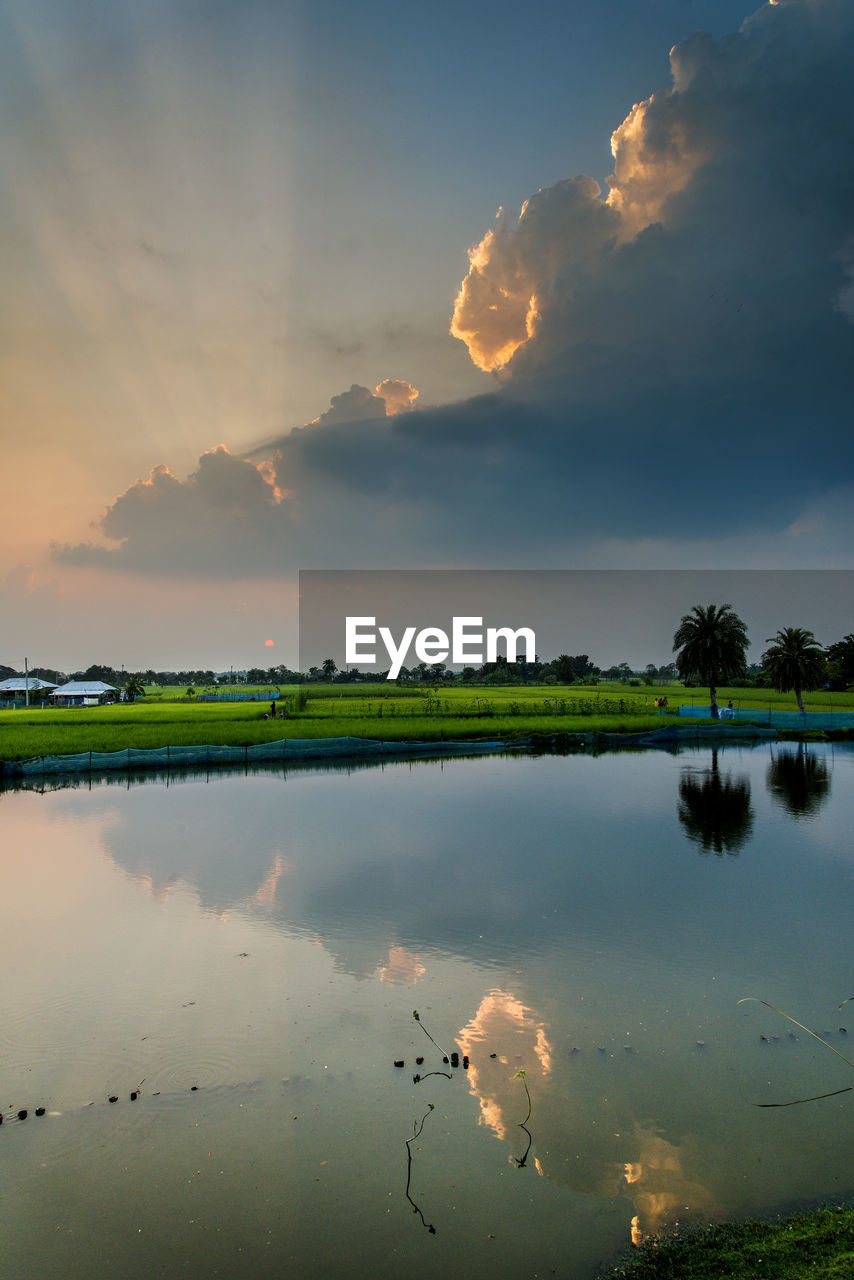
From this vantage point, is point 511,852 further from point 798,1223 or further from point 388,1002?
point 798,1223

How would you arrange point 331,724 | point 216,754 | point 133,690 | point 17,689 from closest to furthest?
point 216,754 → point 331,724 → point 17,689 → point 133,690

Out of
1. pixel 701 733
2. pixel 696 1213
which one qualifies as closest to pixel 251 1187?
pixel 696 1213

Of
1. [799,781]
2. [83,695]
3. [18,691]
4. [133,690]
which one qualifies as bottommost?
[799,781]

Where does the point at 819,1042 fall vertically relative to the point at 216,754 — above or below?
below

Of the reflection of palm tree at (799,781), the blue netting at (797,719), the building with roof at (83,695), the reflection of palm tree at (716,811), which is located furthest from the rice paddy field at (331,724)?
the building with roof at (83,695)

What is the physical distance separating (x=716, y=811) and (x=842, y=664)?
67.8 metres

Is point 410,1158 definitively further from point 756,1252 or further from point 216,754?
point 216,754

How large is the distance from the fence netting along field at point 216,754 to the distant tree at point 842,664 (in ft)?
197

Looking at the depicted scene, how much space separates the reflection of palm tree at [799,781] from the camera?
2184 cm

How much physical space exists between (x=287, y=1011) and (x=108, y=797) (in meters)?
17.8

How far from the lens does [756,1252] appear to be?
14.8 ft

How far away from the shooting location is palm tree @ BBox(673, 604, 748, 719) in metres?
46.9

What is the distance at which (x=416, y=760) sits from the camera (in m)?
33.5

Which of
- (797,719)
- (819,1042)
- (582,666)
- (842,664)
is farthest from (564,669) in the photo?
(819,1042)
